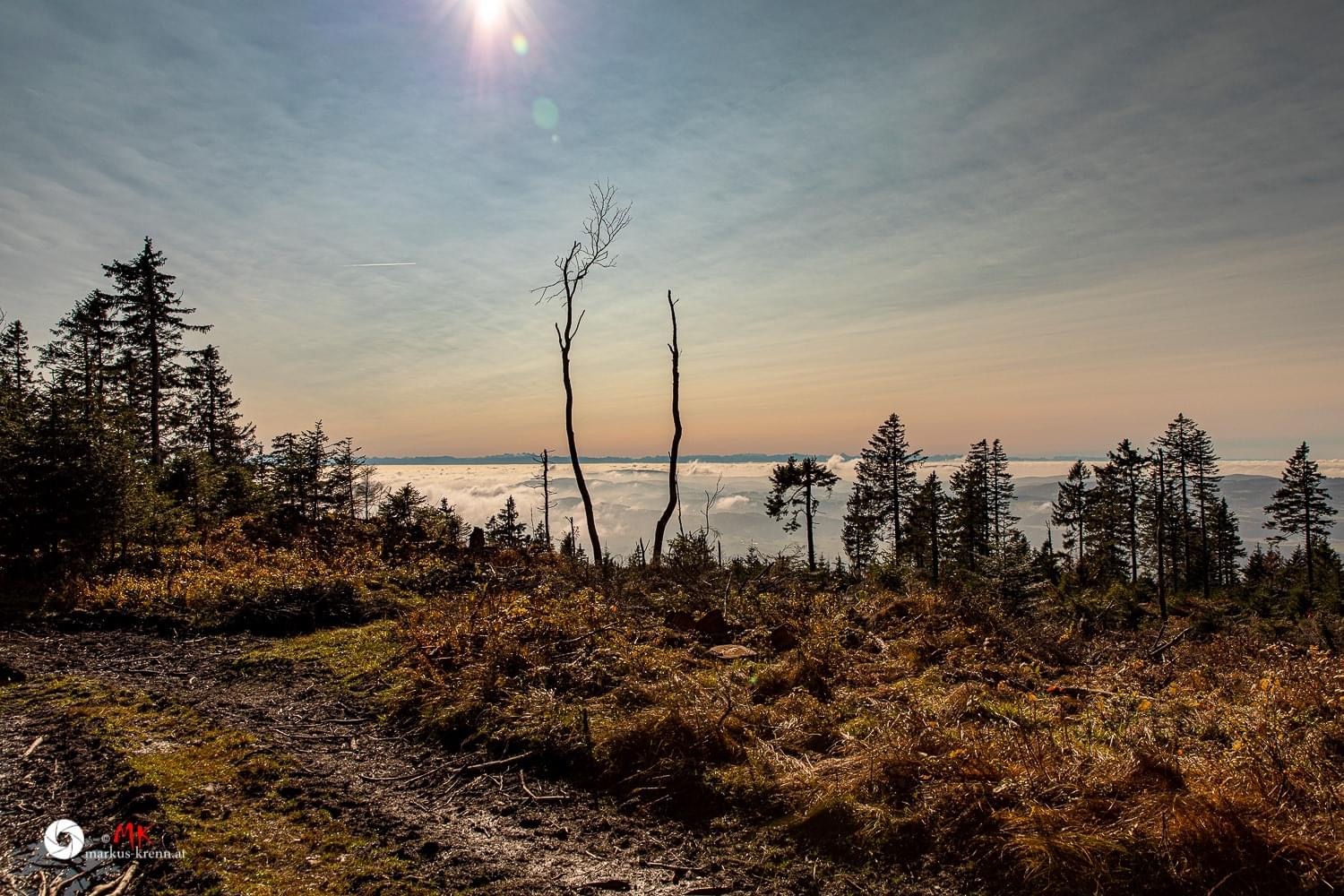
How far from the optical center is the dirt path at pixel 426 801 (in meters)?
4.33

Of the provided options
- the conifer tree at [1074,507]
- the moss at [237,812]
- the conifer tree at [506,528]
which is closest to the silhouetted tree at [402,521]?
the conifer tree at [506,528]

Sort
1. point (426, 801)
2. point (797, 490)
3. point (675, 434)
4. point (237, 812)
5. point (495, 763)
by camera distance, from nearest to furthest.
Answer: point (237, 812)
point (426, 801)
point (495, 763)
point (675, 434)
point (797, 490)

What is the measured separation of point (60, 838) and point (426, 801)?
2.45 meters

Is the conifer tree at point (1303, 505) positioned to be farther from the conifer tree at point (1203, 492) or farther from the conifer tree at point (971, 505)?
the conifer tree at point (971, 505)

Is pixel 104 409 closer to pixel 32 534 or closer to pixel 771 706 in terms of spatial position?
pixel 32 534

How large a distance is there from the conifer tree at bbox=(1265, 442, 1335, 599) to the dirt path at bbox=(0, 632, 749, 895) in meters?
66.1

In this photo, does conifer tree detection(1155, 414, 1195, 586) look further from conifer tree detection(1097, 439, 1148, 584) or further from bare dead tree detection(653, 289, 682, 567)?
bare dead tree detection(653, 289, 682, 567)

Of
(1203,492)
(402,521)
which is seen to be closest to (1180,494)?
(1203,492)

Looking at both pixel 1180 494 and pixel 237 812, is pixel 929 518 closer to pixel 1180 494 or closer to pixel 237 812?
pixel 1180 494

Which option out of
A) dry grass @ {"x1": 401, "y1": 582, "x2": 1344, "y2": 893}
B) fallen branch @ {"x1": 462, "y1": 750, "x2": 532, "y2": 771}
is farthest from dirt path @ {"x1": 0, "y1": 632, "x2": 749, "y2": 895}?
dry grass @ {"x1": 401, "y1": 582, "x2": 1344, "y2": 893}

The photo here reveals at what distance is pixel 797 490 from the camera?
45.8 m

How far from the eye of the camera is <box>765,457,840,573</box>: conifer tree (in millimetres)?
44625

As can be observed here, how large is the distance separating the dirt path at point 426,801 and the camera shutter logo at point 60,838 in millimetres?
113

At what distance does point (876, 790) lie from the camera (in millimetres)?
4938
